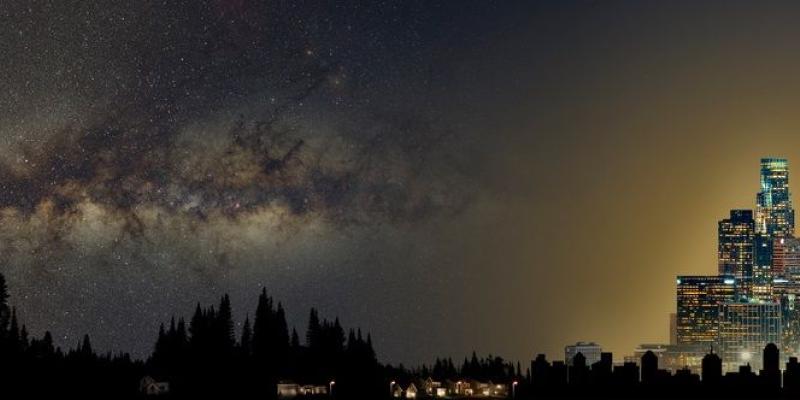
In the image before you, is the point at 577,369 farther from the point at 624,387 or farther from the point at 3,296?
the point at 3,296

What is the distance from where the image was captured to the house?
180m

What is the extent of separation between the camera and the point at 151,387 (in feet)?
596

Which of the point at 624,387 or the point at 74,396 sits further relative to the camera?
the point at 74,396

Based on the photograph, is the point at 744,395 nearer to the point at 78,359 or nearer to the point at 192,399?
the point at 192,399

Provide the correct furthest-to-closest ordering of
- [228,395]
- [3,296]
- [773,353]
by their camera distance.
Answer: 1. [228,395]
2. [3,296]
3. [773,353]

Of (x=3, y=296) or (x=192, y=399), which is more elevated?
(x=3, y=296)

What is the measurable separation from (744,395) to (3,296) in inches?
4293

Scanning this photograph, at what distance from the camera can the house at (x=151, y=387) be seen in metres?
180

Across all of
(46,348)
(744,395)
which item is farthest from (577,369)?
(46,348)

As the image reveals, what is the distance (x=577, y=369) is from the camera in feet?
427

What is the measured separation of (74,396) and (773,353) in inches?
3829

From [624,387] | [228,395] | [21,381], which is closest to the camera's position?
[624,387]

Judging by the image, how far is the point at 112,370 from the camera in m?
197

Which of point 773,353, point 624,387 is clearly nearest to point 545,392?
point 624,387
